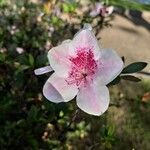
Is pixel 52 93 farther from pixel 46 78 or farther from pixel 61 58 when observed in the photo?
pixel 46 78

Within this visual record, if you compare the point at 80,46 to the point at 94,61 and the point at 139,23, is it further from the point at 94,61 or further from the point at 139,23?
the point at 139,23

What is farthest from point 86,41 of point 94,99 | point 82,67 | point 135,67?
point 135,67

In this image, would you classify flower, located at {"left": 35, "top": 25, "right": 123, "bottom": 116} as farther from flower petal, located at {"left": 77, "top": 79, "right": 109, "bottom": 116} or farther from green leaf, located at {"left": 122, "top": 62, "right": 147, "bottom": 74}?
green leaf, located at {"left": 122, "top": 62, "right": 147, "bottom": 74}

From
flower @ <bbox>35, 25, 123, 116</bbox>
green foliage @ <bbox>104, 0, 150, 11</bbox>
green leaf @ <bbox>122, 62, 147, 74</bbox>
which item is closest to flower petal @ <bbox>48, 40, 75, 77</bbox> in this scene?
flower @ <bbox>35, 25, 123, 116</bbox>

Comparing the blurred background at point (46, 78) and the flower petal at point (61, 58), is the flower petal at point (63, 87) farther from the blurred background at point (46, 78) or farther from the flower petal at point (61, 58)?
the blurred background at point (46, 78)

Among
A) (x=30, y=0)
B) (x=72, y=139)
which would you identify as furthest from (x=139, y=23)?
(x=72, y=139)

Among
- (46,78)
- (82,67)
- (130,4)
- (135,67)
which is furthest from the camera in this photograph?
(130,4)
